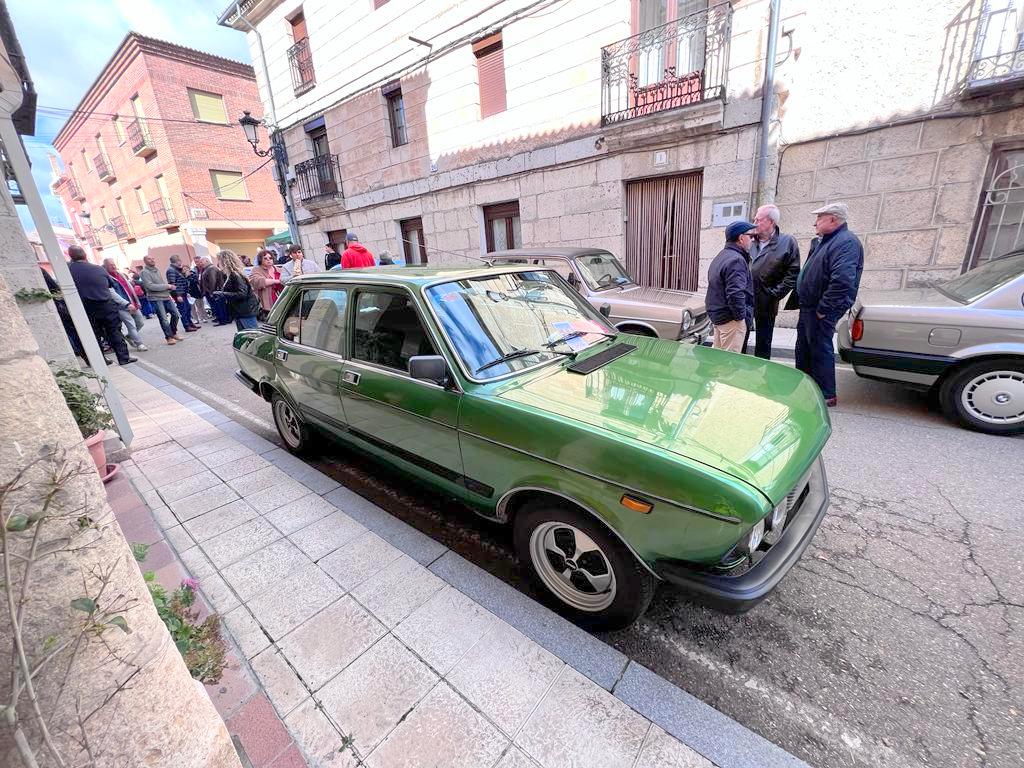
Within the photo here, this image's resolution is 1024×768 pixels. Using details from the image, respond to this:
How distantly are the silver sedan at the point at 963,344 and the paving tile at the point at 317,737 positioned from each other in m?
4.98

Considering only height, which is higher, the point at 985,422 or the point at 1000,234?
the point at 1000,234

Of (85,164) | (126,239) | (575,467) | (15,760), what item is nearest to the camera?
(15,760)

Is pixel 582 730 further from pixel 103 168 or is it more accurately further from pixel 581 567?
pixel 103 168

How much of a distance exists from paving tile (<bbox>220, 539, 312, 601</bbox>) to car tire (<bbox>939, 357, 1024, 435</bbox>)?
527cm

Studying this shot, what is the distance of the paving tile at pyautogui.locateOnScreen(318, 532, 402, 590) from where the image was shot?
95.4 inches

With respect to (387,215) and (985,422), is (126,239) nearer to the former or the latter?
(387,215)

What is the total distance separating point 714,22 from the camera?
23.1 feet

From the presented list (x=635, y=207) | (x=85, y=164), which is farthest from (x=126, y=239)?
(x=635, y=207)

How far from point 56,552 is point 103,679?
13.1 inches

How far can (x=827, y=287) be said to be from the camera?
13.8 ft

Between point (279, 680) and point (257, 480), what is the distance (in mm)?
1991

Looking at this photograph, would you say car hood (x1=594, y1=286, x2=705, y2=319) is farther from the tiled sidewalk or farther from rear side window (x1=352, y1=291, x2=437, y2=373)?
the tiled sidewalk

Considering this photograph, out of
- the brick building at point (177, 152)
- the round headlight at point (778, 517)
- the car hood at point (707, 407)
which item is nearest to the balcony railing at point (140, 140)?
the brick building at point (177, 152)

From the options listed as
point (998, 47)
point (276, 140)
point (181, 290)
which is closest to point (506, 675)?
point (998, 47)
